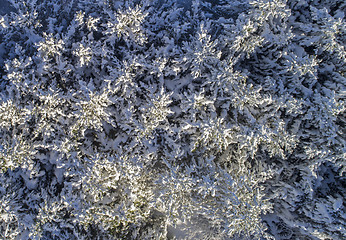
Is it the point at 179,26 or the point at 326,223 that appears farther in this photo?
the point at 179,26

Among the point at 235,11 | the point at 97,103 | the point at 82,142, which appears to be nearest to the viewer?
the point at 97,103

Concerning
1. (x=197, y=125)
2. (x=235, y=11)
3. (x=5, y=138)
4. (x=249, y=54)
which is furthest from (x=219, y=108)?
(x=5, y=138)

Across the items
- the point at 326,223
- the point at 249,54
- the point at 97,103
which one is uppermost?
the point at 249,54

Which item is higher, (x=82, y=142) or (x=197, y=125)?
(x=197, y=125)

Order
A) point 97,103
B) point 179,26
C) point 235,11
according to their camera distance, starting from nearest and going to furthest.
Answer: point 97,103 → point 179,26 → point 235,11

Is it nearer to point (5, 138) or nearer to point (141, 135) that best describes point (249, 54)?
A: point (141, 135)

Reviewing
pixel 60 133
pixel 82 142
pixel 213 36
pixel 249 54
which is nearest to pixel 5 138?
pixel 60 133
